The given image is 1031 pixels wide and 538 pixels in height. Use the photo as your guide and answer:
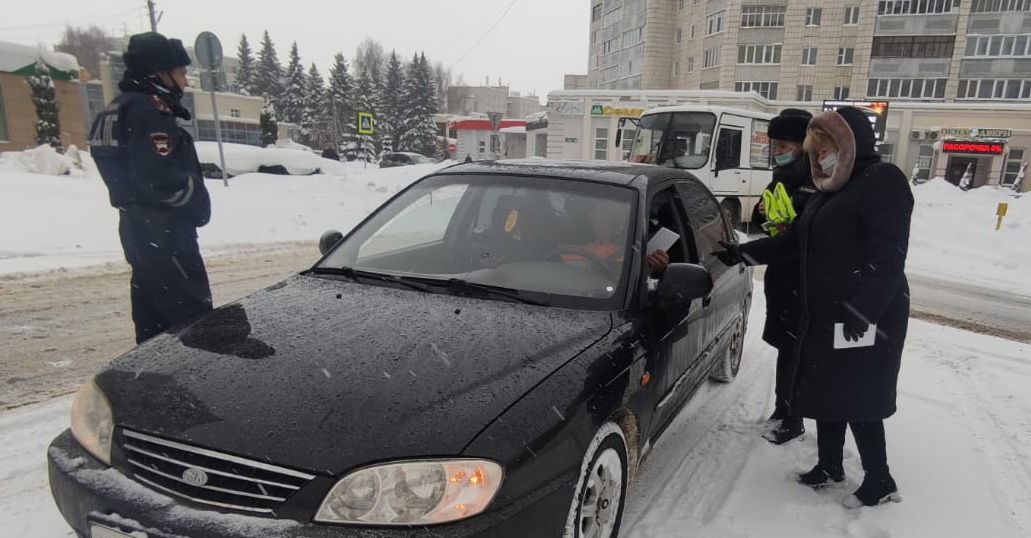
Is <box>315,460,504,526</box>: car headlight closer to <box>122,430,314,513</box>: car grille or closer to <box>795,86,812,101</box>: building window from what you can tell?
<box>122,430,314,513</box>: car grille

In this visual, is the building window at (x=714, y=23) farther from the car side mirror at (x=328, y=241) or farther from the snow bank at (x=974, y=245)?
the car side mirror at (x=328, y=241)

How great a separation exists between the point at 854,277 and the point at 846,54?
46376 millimetres

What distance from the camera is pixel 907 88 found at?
132 ft

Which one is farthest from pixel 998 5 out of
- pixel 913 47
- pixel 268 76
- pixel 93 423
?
pixel 268 76

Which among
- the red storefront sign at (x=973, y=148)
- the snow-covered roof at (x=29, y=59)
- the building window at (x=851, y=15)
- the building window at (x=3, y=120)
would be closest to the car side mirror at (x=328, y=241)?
the snow-covered roof at (x=29, y=59)

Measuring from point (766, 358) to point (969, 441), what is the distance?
5.29 feet

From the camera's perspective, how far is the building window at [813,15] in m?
40.6

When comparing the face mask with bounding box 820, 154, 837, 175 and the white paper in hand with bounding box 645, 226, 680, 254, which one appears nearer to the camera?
the face mask with bounding box 820, 154, 837, 175

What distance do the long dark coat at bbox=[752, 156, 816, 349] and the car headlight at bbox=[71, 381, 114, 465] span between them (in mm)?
3310

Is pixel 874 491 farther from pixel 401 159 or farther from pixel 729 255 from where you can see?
pixel 401 159

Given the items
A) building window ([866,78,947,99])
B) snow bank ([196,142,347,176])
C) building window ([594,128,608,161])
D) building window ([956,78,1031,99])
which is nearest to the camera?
snow bank ([196,142,347,176])

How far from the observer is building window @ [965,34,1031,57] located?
36.8 m

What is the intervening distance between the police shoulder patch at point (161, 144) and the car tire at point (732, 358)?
11.9 feet

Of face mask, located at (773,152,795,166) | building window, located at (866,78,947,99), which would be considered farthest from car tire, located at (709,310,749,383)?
building window, located at (866,78,947,99)
